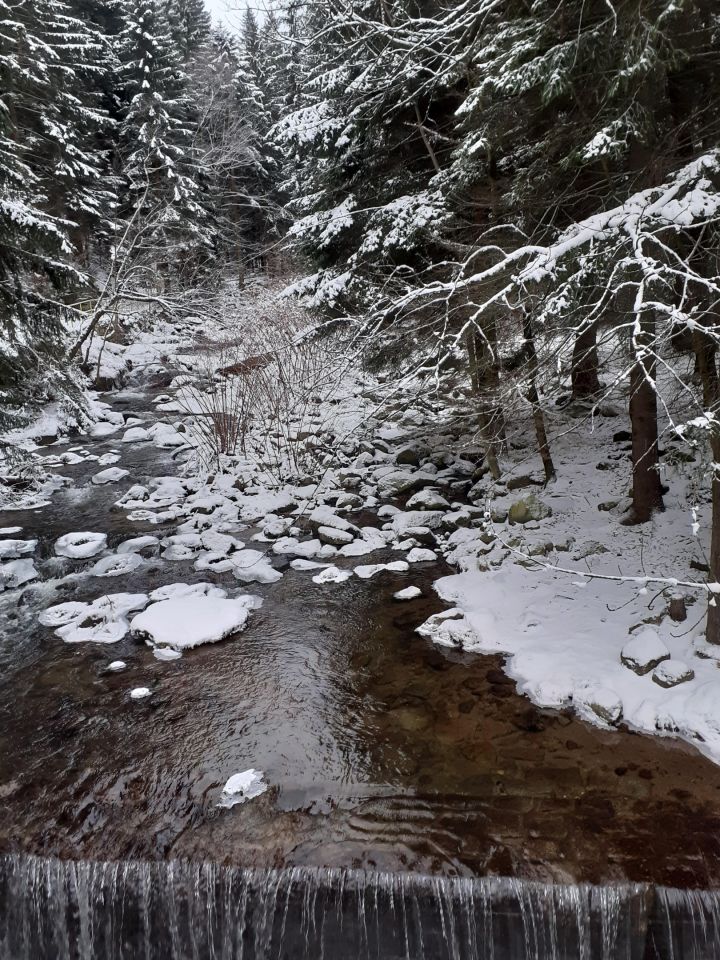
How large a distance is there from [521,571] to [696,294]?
3694 millimetres

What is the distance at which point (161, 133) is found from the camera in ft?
67.6

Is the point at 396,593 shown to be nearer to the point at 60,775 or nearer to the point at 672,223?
the point at 60,775

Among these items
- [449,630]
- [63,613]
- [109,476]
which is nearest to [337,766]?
[449,630]

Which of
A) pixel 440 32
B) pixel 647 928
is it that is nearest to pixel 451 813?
pixel 647 928

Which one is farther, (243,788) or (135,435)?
(135,435)

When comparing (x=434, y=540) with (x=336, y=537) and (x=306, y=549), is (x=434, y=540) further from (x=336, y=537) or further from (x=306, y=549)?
(x=306, y=549)

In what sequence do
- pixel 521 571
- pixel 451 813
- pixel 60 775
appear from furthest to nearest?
pixel 521 571 → pixel 60 775 → pixel 451 813

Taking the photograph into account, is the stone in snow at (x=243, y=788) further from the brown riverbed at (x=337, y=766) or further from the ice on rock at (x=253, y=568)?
the ice on rock at (x=253, y=568)

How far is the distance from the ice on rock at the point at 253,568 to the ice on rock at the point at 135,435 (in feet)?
21.5

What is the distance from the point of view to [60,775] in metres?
4.59

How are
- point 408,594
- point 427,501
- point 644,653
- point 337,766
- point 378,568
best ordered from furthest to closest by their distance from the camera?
1. point 427,501
2. point 378,568
3. point 408,594
4. point 644,653
5. point 337,766

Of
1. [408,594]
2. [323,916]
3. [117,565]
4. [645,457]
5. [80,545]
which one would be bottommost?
[323,916]

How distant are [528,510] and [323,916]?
5.46 m

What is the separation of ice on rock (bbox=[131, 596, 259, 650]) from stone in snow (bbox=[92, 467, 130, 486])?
4.91m
